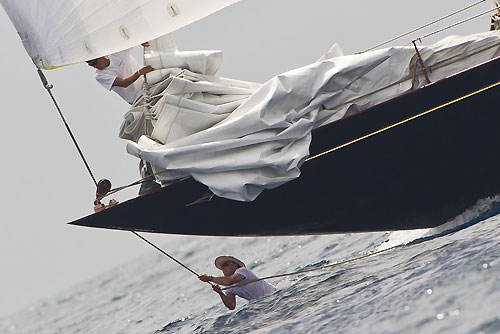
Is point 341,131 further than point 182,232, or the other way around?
point 182,232

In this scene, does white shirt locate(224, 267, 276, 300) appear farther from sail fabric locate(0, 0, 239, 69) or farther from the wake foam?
sail fabric locate(0, 0, 239, 69)

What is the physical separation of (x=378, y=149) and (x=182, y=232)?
2119 millimetres

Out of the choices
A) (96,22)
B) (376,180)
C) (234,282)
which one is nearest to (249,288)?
(234,282)

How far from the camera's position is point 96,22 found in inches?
332

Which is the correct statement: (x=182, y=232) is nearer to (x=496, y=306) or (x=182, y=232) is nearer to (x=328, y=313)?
(x=328, y=313)

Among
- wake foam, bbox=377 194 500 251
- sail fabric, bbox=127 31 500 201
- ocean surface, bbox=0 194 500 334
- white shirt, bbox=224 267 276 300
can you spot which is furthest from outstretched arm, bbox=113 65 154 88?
wake foam, bbox=377 194 500 251

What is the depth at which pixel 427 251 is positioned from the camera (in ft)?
27.4

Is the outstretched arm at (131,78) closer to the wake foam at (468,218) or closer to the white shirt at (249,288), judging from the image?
the white shirt at (249,288)

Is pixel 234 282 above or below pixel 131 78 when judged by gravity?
below

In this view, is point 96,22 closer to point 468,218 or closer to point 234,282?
point 234,282

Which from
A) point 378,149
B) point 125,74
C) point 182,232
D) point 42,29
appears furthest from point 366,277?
point 42,29

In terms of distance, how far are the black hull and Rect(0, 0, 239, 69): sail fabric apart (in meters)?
1.50

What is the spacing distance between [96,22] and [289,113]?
81.0 inches

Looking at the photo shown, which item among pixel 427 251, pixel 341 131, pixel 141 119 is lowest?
pixel 427 251
